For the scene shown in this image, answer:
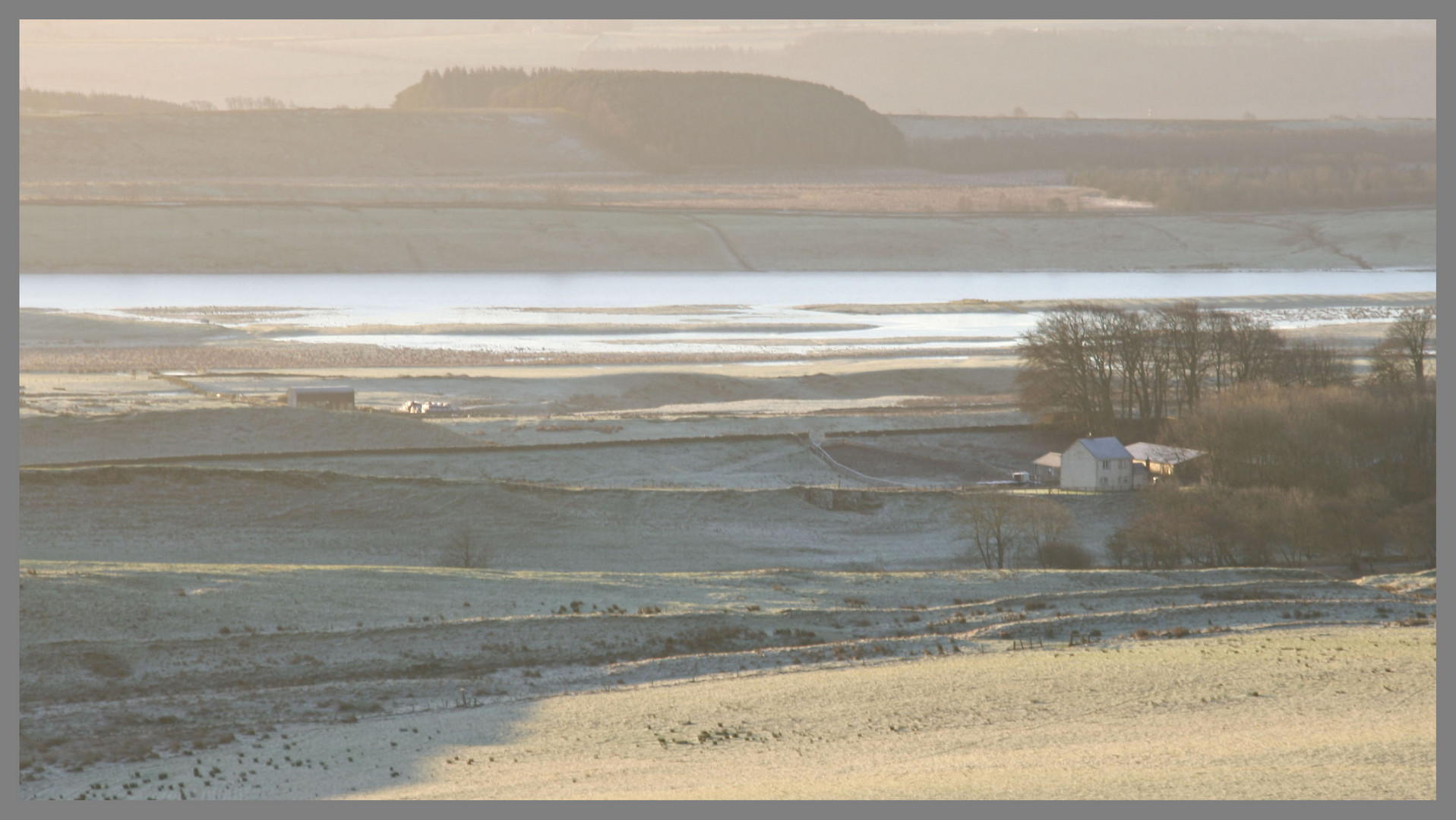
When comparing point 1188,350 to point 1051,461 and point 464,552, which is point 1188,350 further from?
point 464,552

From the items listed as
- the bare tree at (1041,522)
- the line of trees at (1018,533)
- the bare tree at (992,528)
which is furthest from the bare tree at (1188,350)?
the bare tree at (992,528)


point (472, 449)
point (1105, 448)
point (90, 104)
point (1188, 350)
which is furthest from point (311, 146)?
point (1105, 448)

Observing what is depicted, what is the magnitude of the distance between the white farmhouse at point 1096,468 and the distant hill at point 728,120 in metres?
73.4

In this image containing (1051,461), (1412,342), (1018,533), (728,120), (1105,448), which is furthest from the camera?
(728,120)

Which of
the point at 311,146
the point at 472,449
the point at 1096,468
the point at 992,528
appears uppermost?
the point at 311,146

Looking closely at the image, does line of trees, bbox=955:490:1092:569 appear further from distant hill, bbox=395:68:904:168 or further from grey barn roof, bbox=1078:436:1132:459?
distant hill, bbox=395:68:904:168

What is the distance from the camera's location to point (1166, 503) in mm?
27688

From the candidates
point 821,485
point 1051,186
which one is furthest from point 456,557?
point 1051,186

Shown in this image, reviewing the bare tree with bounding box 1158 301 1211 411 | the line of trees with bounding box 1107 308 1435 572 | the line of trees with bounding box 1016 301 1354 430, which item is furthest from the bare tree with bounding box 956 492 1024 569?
the bare tree with bounding box 1158 301 1211 411

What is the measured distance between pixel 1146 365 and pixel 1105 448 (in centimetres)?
1000

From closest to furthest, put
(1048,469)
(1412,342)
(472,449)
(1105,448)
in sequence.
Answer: (472,449), (1105,448), (1048,469), (1412,342)

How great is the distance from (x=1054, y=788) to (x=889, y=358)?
35.6 metres

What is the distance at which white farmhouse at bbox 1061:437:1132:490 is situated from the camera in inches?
1256

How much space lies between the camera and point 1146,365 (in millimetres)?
41656
